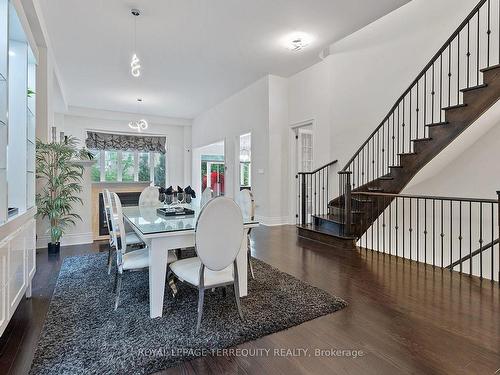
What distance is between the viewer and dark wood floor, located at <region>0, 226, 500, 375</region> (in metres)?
1.55

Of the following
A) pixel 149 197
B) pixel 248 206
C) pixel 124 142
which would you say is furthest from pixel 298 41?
pixel 124 142

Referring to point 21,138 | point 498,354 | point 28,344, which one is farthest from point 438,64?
point 28,344

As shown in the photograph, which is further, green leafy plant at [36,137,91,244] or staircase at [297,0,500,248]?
green leafy plant at [36,137,91,244]

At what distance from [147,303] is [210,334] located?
74cm

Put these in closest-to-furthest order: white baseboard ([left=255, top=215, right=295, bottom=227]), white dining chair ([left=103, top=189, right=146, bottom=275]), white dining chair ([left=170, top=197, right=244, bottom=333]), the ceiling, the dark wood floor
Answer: the dark wood floor → white dining chair ([left=170, top=197, right=244, bottom=333]) → white dining chair ([left=103, top=189, right=146, bottom=275]) → the ceiling → white baseboard ([left=255, top=215, right=295, bottom=227])

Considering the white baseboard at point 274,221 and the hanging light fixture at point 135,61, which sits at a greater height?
the hanging light fixture at point 135,61

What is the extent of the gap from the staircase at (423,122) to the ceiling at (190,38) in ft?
3.97

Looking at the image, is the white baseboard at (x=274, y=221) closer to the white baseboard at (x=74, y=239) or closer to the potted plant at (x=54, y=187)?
the white baseboard at (x=74, y=239)

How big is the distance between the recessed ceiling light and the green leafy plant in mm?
3747

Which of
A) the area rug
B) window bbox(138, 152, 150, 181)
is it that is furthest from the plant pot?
window bbox(138, 152, 150, 181)

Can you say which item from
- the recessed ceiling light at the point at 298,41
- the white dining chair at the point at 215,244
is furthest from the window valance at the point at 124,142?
the white dining chair at the point at 215,244

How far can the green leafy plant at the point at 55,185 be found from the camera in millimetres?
3881

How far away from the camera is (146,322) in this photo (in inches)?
77.5

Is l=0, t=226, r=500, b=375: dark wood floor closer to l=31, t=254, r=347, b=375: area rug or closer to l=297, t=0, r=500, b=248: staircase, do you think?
l=31, t=254, r=347, b=375: area rug
